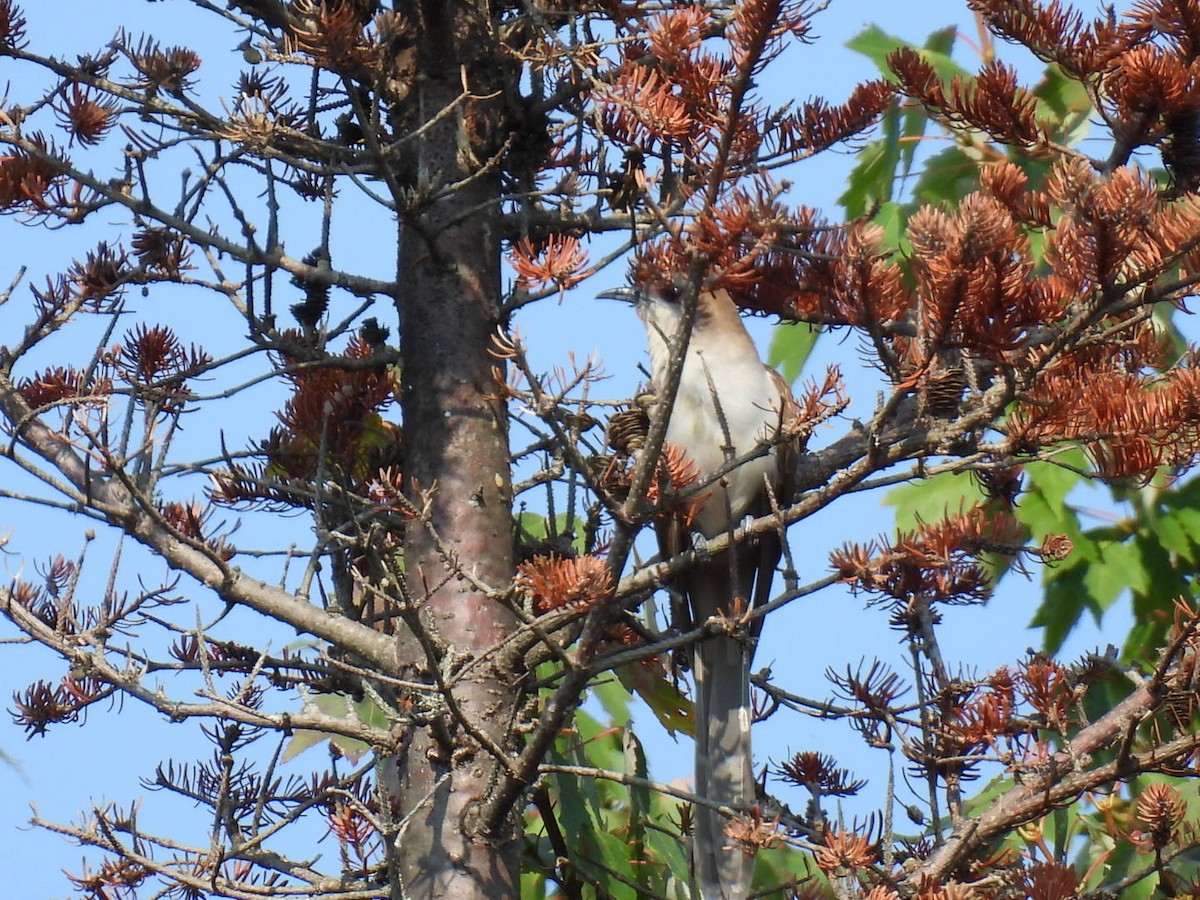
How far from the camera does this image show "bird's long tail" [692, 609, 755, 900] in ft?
12.3

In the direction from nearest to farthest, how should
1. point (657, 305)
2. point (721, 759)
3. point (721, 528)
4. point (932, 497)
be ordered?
1. point (721, 759)
2. point (721, 528)
3. point (657, 305)
4. point (932, 497)

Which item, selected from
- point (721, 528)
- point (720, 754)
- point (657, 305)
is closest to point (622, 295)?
point (657, 305)

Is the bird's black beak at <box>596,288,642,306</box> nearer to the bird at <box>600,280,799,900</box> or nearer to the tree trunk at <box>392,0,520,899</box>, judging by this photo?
the bird at <box>600,280,799,900</box>

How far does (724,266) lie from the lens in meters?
2.32

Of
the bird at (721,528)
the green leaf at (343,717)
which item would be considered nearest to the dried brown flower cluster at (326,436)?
the green leaf at (343,717)

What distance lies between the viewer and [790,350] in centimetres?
615

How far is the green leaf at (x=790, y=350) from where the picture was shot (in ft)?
20.0

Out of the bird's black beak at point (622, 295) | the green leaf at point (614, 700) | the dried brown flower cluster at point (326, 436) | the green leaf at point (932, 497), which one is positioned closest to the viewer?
the dried brown flower cluster at point (326, 436)

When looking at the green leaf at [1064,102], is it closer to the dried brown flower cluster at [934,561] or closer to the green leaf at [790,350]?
the green leaf at [790,350]

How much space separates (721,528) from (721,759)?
0.87 m

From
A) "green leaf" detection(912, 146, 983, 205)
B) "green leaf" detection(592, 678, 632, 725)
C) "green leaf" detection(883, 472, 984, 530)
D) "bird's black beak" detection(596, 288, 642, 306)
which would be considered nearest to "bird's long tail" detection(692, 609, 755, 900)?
"green leaf" detection(592, 678, 632, 725)

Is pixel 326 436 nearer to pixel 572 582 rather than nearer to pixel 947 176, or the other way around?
pixel 572 582

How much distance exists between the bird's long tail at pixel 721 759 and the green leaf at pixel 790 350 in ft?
6.35

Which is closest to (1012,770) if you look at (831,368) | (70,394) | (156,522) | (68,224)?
(831,368)
